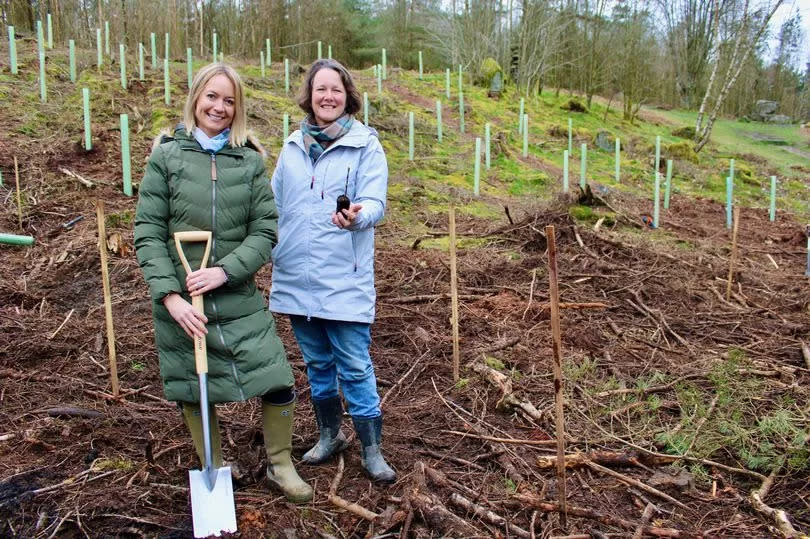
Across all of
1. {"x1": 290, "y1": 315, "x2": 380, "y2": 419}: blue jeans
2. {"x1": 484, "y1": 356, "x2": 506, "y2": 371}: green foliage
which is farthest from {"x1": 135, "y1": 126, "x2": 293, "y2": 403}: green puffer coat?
{"x1": 484, "y1": 356, "x2": 506, "y2": 371}: green foliage

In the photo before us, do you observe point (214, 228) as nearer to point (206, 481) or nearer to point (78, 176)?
point (206, 481)

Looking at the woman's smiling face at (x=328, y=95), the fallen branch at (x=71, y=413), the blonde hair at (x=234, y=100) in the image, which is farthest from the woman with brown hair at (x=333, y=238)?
the fallen branch at (x=71, y=413)

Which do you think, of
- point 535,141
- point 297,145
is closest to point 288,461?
point 297,145

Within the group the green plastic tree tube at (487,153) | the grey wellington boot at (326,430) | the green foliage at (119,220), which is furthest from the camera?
the green plastic tree tube at (487,153)

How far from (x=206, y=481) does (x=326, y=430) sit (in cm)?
67

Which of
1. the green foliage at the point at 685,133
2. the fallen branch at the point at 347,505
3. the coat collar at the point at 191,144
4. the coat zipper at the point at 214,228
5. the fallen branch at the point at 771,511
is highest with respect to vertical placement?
the green foliage at the point at 685,133

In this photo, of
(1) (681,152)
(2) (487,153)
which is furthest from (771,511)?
(1) (681,152)

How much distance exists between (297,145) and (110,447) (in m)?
1.57

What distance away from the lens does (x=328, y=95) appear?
2393mm

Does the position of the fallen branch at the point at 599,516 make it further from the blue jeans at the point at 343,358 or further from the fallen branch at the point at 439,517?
the blue jeans at the point at 343,358

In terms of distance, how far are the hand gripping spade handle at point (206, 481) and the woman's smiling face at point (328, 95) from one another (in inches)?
26.7

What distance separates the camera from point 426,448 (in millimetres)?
2857

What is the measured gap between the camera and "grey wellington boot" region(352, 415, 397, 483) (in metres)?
2.50

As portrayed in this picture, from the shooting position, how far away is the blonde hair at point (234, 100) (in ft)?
7.21
